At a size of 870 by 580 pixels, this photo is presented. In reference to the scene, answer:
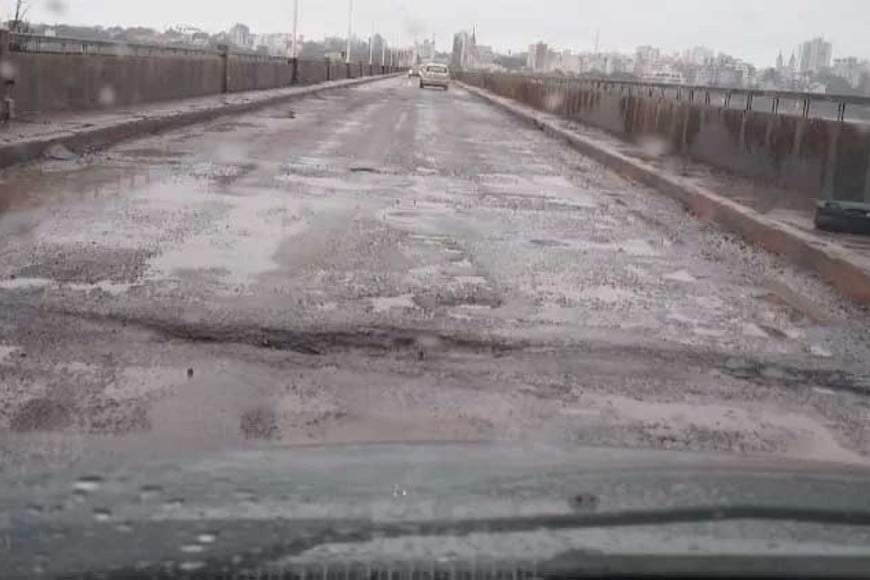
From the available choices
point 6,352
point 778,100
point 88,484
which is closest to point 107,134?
point 778,100

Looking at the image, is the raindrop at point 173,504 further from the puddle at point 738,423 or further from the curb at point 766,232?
the curb at point 766,232

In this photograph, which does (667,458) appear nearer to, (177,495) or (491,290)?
(177,495)

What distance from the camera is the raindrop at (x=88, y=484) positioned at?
10.4 ft

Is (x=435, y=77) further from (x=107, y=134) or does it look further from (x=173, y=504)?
(x=173, y=504)

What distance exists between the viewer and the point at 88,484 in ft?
10.6

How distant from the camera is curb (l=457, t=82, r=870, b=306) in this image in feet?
30.8

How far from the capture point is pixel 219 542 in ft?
8.74

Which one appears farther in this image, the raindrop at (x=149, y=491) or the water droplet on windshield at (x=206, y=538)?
the raindrop at (x=149, y=491)

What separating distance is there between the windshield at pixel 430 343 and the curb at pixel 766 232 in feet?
0.16

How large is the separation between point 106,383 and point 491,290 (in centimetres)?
344

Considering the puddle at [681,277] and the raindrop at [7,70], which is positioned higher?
the raindrop at [7,70]

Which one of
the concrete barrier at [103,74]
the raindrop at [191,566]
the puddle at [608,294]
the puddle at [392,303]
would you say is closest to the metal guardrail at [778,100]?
the puddle at [608,294]

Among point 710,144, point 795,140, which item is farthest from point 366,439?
point 710,144

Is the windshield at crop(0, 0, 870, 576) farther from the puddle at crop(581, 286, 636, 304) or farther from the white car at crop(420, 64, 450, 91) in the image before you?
the white car at crop(420, 64, 450, 91)
